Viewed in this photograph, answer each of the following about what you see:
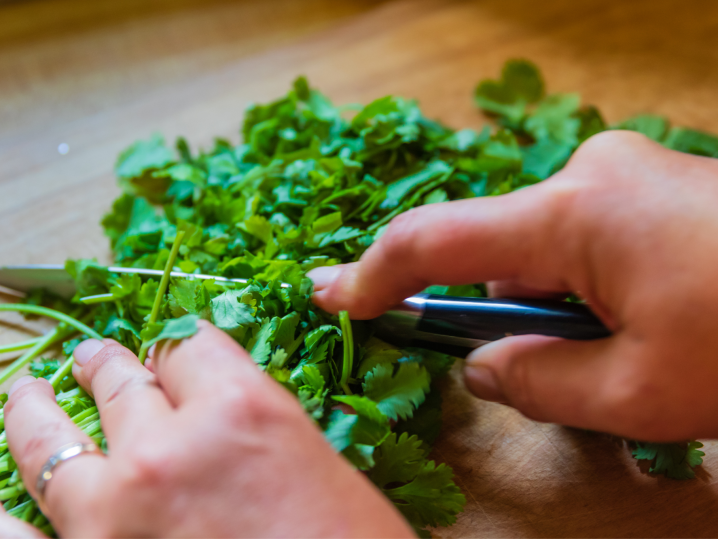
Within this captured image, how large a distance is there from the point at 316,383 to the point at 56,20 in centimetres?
183

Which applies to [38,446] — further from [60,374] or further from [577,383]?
[577,383]

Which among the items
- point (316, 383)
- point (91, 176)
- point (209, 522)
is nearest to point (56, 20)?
point (91, 176)

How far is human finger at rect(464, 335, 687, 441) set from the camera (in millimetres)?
634

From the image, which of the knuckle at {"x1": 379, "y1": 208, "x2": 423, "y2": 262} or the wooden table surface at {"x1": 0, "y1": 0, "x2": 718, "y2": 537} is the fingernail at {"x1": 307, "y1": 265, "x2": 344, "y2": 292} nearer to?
the knuckle at {"x1": 379, "y1": 208, "x2": 423, "y2": 262}

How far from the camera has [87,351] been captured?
0.94 metres

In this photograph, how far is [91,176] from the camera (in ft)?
4.71

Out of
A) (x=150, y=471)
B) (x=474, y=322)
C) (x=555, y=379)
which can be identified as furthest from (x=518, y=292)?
(x=150, y=471)

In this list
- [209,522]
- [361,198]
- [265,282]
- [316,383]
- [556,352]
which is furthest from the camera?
[361,198]

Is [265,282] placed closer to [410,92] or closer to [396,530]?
[396,530]

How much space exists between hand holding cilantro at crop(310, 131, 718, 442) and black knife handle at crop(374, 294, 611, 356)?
0.04m

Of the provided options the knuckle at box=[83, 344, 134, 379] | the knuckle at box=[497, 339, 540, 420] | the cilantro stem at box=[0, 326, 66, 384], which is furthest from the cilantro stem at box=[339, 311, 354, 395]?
the cilantro stem at box=[0, 326, 66, 384]

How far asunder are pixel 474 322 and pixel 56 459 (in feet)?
2.01

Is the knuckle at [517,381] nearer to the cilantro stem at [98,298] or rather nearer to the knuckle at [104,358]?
the knuckle at [104,358]

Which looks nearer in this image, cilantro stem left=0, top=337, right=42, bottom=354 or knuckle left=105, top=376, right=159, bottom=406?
knuckle left=105, top=376, right=159, bottom=406
